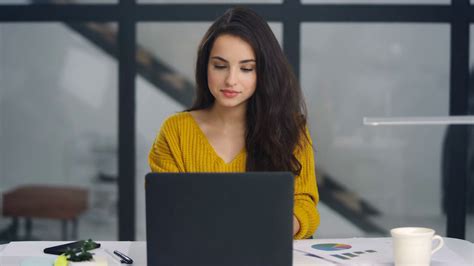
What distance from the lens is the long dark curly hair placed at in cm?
203

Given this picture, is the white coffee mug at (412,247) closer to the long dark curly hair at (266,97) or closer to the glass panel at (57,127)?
the long dark curly hair at (266,97)

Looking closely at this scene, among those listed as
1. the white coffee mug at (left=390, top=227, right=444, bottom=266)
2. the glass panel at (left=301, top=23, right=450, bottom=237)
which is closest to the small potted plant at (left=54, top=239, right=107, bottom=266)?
the white coffee mug at (left=390, top=227, right=444, bottom=266)

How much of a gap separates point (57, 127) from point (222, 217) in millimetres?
2722

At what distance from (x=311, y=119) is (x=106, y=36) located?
132 centimetres

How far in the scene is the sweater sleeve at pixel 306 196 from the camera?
6.48 feet

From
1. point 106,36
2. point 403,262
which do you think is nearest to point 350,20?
point 106,36

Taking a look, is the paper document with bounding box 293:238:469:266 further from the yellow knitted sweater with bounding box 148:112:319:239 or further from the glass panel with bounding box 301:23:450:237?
the glass panel with bounding box 301:23:450:237

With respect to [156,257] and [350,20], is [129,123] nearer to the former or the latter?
[350,20]

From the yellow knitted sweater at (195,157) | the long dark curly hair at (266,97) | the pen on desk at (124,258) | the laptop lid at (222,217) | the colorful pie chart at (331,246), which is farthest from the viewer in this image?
the yellow knitted sweater at (195,157)

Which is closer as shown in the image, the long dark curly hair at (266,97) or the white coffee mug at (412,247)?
the white coffee mug at (412,247)

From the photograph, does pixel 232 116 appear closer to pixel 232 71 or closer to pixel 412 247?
pixel 232 71

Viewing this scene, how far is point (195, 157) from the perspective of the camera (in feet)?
7.16

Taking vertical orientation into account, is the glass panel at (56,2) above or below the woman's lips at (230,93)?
above

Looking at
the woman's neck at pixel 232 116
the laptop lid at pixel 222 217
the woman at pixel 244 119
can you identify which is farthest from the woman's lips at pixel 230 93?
the laptop lid at pixel 222 217
